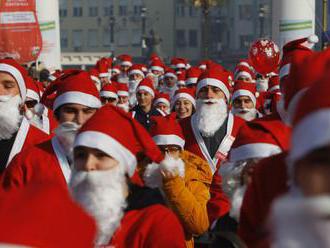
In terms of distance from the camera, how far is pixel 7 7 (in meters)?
18.2

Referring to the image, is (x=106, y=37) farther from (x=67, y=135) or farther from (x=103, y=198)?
(x=103, y=198)

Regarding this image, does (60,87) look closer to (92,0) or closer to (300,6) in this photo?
(300,6)

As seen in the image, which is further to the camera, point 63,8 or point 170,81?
point 63,8

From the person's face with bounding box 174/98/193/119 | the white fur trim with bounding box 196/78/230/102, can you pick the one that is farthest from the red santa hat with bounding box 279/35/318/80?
→ the person's face with bounding box 174/98/193/119

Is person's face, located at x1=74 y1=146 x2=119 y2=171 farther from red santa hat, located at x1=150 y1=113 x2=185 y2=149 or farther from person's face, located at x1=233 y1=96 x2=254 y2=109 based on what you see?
person's face, located at x1=233 y1=96 x2=254 y2=109

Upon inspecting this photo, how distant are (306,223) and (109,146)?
6.52 ft

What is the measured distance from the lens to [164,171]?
18.3ft

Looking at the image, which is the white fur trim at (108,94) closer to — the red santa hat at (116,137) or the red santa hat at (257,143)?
the red santa hat at (257,143)

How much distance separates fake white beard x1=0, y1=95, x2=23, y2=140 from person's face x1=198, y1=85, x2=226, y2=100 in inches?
120

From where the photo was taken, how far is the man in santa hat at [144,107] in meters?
13.4

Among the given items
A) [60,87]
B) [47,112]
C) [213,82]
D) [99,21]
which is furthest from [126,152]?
[99,21]

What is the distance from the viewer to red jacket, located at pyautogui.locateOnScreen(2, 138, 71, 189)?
5.12m

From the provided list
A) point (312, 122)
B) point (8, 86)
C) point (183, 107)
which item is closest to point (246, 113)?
point (183, 107)

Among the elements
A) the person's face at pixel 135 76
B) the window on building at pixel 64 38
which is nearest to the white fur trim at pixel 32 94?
the person's face at pixel 135 76
